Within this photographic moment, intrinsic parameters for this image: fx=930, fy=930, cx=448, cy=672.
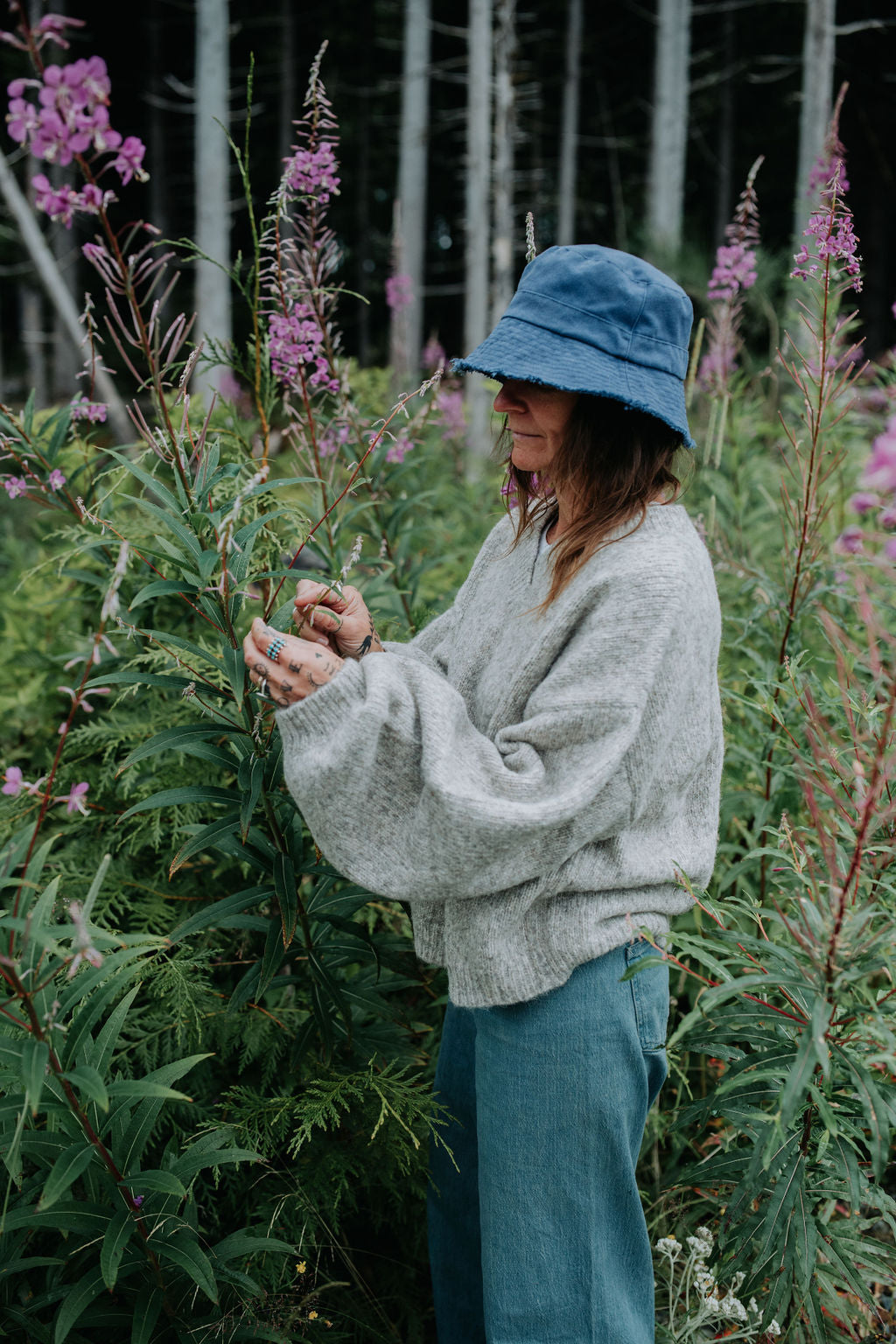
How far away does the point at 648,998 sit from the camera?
1419 millimetres

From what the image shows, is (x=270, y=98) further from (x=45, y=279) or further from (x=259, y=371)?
(x=259, y=371)

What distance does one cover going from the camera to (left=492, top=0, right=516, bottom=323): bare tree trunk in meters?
8.00

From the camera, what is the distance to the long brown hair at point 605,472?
1341 millimetres

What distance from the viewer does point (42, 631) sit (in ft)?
9.79

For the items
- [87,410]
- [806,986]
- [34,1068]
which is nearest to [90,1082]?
[34,1068]

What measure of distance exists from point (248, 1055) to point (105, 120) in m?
1.61

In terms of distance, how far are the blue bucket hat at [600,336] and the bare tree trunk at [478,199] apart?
268 inches

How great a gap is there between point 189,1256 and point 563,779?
914 millimetres

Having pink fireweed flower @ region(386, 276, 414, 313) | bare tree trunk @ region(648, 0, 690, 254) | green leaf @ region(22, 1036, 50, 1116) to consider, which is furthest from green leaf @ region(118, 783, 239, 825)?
bare tree trunk @ region(648, 0, 690, 254)

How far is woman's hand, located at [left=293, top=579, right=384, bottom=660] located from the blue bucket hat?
42 cm

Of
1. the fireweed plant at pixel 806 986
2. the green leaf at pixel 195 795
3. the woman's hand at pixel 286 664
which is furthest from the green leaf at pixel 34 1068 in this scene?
the fireweed plant at pixel 806 986

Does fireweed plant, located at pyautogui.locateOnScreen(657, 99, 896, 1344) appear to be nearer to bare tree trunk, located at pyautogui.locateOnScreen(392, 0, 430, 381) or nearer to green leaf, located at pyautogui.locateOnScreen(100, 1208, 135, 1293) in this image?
green leaf, located at pyautogui.locateOnScreen(100, 1208, 135, 1293)

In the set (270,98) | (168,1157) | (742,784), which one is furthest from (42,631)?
(270,98)

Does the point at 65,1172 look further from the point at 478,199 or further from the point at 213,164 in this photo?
the point at 478,199
